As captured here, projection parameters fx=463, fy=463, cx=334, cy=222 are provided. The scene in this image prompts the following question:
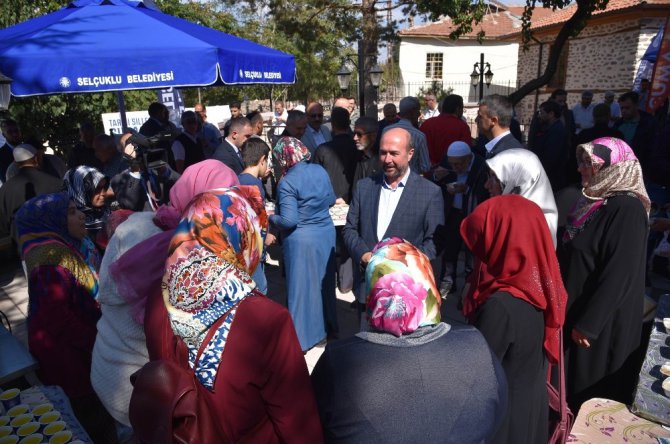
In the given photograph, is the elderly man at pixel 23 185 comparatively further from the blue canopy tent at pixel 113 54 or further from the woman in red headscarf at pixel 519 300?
the woman in red headscarf at pixel 519 300

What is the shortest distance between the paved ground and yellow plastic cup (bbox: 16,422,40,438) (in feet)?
7.44

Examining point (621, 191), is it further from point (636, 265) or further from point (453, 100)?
point (453, 100)

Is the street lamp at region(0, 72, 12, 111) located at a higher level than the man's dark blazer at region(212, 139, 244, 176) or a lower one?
higher

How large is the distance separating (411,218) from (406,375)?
1.86 meters

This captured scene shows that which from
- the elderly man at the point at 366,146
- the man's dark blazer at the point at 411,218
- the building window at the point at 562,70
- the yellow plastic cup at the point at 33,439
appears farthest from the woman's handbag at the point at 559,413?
the building window at the point at 562,70

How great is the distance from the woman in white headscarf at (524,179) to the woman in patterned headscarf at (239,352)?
198cm

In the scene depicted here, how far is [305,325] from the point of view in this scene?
4062 mm

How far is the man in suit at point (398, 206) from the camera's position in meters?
3.14

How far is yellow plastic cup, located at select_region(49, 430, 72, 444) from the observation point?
1928mm

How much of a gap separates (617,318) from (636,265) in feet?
1.23

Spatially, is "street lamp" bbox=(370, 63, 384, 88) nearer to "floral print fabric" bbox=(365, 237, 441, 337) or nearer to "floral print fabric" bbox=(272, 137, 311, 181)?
"floral print fabric" bbox=(272, 137, 311, 181)

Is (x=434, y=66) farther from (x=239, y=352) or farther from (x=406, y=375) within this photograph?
(x=239, y=352)

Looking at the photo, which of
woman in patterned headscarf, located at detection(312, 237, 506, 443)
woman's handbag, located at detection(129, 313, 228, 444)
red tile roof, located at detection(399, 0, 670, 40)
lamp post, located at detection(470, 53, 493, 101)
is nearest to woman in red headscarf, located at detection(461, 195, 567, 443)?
woman in patterned headscarf, located at detection(312, 237, 506, 443)

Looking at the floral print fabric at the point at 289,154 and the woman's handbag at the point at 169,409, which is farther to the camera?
the floral print fabric at the point at 289,154
